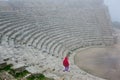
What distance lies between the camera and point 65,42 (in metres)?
19.8

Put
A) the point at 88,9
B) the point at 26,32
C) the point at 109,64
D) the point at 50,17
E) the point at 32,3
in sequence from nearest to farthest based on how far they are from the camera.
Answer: the point at 109,64, the point at 26,32, the point at 50,17, the point at 32,3, the point at 88,9

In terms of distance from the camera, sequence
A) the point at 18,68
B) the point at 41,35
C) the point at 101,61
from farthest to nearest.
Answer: the point at 41,35
the point at 101,61
the point at 18,68

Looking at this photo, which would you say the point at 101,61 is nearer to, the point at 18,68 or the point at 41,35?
the point at 41,35

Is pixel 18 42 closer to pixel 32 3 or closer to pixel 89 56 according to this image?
pixel 89 56

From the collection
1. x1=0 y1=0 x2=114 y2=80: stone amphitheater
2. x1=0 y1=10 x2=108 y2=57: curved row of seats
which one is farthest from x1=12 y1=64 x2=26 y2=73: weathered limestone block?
x1=0 y1=10 x2=108 y2=57: curved row of seats

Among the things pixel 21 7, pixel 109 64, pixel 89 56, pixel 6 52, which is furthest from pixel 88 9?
pixel 6 52

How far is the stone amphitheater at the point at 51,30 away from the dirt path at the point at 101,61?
97 centimetres

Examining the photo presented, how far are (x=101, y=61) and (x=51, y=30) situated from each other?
6484mm

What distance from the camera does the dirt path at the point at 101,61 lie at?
14.0 m

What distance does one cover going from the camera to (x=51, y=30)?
21.0 meters

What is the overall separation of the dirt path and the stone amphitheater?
97 cm

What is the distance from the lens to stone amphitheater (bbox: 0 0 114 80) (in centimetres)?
1249

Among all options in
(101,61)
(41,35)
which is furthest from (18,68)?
(41,35)

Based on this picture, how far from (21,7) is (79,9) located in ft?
25.5
